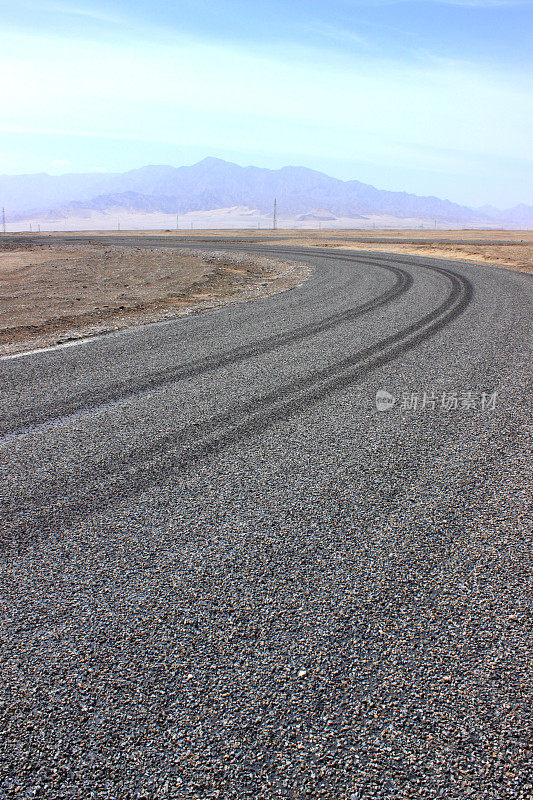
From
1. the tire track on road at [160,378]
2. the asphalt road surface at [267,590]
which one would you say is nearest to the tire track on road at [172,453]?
the asphalt road surface at [267,590]

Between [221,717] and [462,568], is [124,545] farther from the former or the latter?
[462,568]

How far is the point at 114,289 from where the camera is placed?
16578 mm

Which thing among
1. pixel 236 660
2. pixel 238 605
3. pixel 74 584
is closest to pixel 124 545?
pixel 74 584

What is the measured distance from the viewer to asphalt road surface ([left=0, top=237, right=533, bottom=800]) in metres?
2.16

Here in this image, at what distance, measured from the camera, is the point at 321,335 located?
8.98 m

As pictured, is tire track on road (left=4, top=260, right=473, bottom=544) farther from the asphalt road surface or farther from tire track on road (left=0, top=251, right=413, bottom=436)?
tire track on road (left=0, top=251, right=413, bottom=436)

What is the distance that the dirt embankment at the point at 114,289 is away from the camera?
1098cm

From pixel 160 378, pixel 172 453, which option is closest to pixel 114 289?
pixel 160 378

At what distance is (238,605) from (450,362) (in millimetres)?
5441

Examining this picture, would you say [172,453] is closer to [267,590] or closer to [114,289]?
[267,590]

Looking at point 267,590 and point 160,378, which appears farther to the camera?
point 160,378

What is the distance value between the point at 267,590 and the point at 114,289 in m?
15.0

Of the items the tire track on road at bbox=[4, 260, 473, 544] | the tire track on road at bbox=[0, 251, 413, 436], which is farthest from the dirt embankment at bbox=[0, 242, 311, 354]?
the tire track on road at bbox=[4, 260, 473, 544]

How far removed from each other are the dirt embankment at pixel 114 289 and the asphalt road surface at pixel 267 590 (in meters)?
5.01
